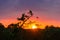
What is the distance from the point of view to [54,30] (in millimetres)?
20125

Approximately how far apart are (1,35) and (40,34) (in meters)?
2.50

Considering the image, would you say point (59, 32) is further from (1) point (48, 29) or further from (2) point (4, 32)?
(2) point (4, 32)

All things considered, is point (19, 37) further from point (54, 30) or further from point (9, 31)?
point (54, 30)

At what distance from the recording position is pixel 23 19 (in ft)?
60.0

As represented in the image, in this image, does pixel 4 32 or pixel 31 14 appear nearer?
pixel 31 14

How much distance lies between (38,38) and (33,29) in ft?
2.11

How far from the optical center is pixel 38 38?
20109 millimetres

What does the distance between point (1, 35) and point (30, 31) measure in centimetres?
190

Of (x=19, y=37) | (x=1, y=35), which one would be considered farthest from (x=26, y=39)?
(x=1, y=35)

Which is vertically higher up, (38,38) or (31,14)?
(31,14)

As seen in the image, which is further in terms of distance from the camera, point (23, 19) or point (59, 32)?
point (59, 32)

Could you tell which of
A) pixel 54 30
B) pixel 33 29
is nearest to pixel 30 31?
pixel 33 29

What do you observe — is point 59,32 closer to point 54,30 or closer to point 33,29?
point 54,30

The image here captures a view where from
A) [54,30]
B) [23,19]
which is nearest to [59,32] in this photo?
[54,30]
